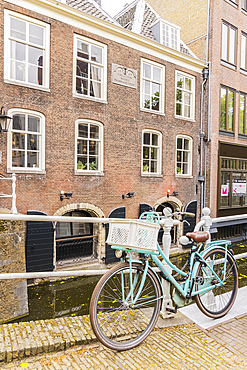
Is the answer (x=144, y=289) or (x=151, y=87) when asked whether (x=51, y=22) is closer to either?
(x=151, y=87)

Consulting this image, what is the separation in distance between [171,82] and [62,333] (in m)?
13.2

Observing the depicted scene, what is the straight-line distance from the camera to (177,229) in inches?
553

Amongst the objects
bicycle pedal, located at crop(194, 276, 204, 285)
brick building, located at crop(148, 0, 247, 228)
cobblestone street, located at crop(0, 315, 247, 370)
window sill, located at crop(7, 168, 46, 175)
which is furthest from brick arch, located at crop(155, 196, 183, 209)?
cobblestone street, located at crop(0, 315, 247, 370)

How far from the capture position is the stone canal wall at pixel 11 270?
255 inches

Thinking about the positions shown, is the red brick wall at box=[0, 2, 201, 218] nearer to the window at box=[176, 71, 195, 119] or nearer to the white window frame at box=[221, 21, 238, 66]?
the window at box=[176, 71, 195, 119]

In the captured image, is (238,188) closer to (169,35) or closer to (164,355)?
(169,35)

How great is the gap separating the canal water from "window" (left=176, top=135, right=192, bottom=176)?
5.74 metres

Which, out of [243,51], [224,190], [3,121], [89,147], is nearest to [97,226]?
[89,147]

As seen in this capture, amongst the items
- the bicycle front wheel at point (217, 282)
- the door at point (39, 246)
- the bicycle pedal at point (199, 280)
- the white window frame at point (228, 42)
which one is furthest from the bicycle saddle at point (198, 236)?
the white window frame at point (228, 42)

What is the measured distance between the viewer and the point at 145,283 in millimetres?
2348

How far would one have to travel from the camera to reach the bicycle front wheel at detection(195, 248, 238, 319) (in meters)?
2.85

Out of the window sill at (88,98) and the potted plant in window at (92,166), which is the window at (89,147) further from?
the window sill at (88,98)

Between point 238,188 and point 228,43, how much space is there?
8.60 meters

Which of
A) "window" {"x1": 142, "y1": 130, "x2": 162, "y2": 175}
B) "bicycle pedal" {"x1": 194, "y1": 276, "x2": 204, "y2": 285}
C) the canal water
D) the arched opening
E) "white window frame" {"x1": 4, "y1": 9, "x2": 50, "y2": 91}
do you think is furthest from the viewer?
"window" {"x1": 142, "y1": 130, "x2": 162, "y2": 175}
